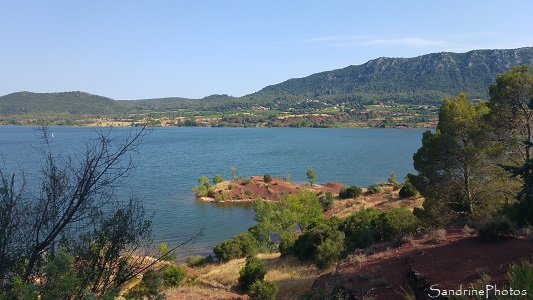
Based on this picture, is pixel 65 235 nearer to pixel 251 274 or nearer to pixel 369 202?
pixel 251 274

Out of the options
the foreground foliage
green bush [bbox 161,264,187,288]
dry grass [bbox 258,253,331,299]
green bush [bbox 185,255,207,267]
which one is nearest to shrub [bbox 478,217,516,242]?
dry grass [bbox 258,253,331,299]

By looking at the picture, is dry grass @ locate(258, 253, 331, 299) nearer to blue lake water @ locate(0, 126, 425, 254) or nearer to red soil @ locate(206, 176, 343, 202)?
blue lake water @ locate(0, 126, 425, 254)

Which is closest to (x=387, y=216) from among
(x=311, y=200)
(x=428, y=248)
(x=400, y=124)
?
(x=428, y=248)

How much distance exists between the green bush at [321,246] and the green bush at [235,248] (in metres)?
5.45

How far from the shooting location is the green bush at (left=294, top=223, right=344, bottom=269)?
1955cm

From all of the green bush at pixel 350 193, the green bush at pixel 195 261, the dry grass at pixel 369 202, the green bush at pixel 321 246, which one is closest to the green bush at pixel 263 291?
the green bush at pixel 321 246

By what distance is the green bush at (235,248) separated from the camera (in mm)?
26438

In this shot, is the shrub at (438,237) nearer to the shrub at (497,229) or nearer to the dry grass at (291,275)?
the shrub at (497,229)

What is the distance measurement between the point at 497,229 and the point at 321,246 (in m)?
9.21

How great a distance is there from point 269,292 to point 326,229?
7.06 meters

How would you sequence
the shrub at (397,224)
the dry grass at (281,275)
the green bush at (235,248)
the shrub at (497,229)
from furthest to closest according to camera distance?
the green bush at (235,248)
the shrub at (397,224)
the dry grass at (281,275)
the shrub at (497,229)

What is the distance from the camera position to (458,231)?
16297mm

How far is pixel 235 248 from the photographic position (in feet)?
87.3

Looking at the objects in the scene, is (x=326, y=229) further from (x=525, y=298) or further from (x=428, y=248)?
(x=525, y=298)
